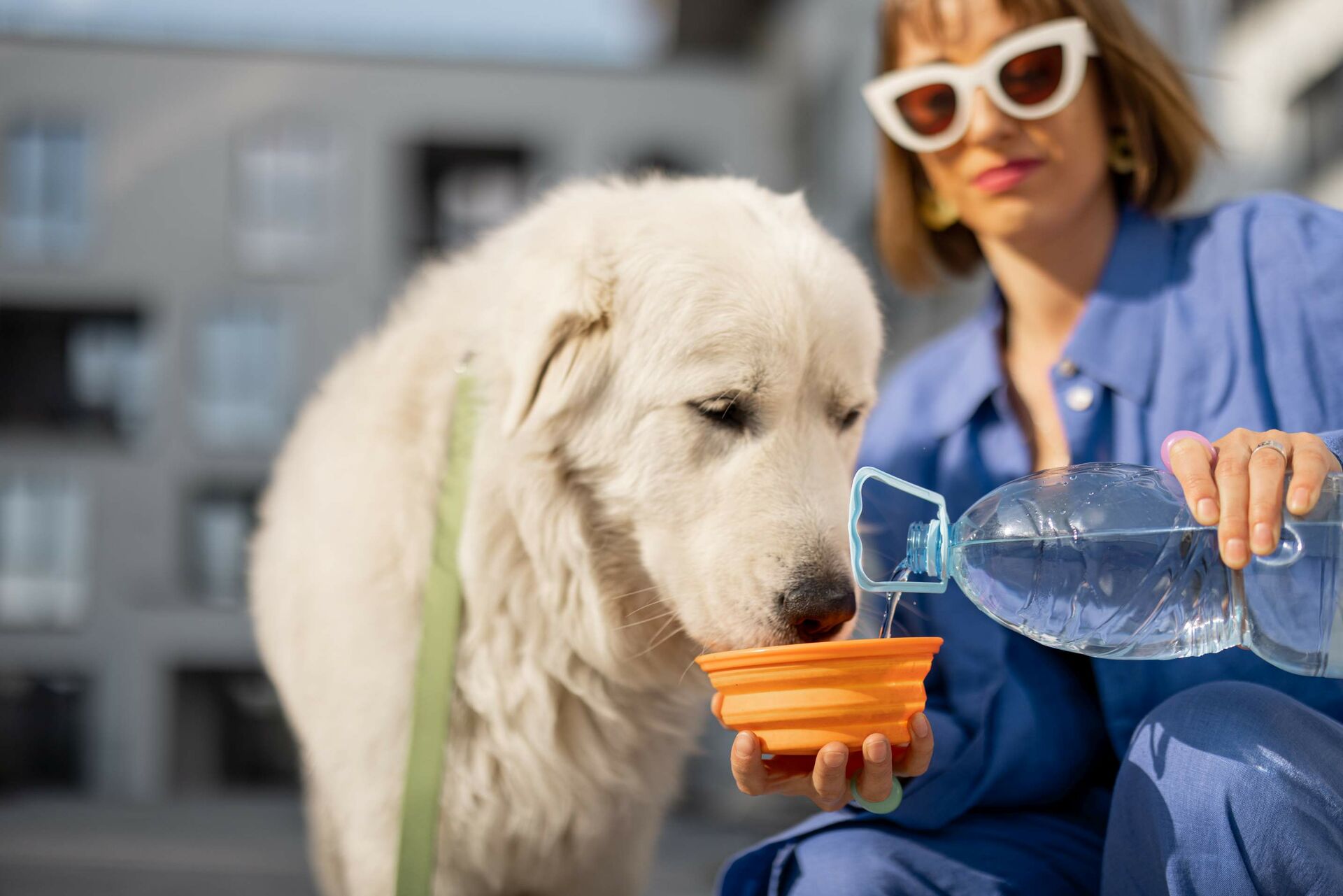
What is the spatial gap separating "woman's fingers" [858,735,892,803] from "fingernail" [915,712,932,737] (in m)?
0.05

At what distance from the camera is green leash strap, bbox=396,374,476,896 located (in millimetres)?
2127

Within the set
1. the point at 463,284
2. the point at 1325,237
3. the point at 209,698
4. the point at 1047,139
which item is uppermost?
the point at 1047,139

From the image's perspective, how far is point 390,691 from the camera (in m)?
2.19

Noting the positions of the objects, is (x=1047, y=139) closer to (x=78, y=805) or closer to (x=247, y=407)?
(x=78, y=805)

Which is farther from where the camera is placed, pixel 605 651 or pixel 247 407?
pixel 247 407

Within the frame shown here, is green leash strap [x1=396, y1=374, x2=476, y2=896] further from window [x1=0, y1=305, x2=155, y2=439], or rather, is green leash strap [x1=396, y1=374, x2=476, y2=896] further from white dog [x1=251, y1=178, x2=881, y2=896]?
window [x1=0, y1=305, x2=155, y2=439]

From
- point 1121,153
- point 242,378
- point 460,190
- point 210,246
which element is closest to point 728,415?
point 1121,153

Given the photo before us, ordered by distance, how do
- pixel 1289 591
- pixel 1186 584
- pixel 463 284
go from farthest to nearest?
pixel 463 284, pixel 1186 584, pixel 1289 591

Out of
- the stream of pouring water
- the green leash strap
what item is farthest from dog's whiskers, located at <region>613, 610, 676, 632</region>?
the stream of pouring water

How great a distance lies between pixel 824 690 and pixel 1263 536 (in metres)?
A: 0.59

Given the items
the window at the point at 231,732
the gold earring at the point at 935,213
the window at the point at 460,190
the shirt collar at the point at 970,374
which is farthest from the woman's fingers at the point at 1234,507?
the window at the point at 231,732

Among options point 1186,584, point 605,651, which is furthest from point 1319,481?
point 605,651

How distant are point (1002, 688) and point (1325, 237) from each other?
1.02m

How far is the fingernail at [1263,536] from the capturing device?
4.71 feet
